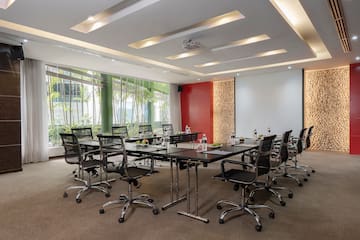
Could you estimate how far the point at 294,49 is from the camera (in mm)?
5648

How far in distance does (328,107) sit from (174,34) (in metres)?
6.30

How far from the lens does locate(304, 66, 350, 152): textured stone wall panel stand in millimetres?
7727

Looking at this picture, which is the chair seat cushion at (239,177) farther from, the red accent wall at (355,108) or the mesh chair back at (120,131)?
the red accent wall at (355,108)

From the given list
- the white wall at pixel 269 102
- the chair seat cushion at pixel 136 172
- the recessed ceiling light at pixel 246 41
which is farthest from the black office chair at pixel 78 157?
the white wall at pixel 269 102

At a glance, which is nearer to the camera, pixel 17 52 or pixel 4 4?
pixel 4 4

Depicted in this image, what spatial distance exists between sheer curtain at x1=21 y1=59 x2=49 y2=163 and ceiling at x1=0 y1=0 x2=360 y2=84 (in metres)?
0.47

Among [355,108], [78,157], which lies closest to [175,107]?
[355,108]

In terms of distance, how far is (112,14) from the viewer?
A: 12.7ft

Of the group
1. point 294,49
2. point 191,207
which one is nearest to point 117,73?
point 294,49

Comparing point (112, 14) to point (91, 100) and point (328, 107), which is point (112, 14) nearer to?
point (91, 100)

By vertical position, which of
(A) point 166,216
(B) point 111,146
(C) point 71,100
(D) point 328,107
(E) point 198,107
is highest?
(C) point 71,100

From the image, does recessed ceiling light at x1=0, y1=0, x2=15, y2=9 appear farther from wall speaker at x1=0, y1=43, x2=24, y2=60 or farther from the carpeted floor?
the carpeted floor

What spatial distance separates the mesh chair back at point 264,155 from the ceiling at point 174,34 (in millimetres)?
1974

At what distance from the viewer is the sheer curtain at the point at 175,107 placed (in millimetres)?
A: 11234
